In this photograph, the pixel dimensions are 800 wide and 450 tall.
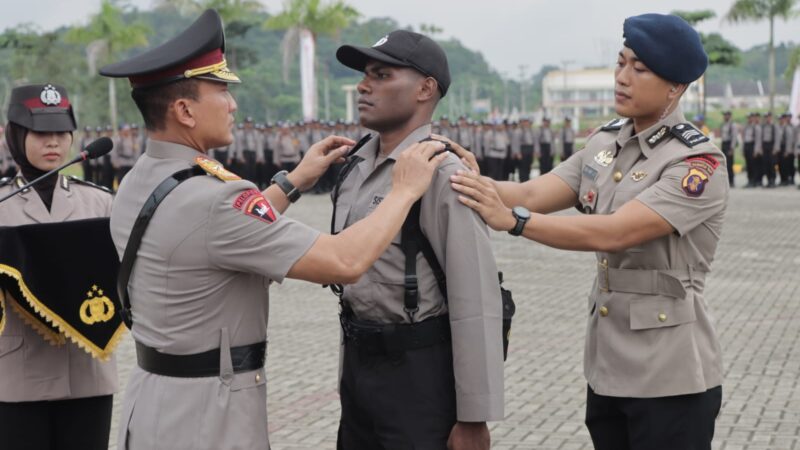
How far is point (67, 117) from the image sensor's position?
4.18 meters

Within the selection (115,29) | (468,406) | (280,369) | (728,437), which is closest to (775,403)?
(728,437)

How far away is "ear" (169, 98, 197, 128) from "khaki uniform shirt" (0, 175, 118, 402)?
1.17 metres

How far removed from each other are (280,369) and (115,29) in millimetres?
38428

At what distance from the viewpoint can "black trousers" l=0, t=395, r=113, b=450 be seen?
3865mm

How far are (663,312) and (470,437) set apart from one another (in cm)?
72

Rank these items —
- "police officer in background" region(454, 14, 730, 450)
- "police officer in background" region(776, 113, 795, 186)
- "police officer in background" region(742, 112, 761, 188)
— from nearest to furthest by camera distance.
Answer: "police officer in background" region(454, 14, 730, 450), "police officer in background" region(776, 113, 795, 186), "police officer in background" region(742, 112, 761, 188)

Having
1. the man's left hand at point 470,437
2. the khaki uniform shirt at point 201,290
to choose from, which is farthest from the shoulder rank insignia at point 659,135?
the khaki uniform shirt at point 201,290

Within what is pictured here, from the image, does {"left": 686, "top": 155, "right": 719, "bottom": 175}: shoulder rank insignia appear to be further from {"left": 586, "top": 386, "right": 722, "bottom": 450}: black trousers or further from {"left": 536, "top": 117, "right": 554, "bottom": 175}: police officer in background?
{"left": 536, "top": 117, "right": 554, "bottom": 175}: police officer in background

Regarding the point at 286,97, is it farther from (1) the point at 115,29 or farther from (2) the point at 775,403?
(2) the point at 775,403

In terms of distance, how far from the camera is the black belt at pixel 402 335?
3.15m

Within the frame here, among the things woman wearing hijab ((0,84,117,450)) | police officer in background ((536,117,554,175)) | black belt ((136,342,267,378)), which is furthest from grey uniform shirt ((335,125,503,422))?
police officer in background ((536,117,554,175))

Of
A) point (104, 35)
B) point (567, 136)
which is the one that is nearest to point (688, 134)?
point (567, 136)

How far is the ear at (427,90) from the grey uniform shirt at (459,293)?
0.24 meters

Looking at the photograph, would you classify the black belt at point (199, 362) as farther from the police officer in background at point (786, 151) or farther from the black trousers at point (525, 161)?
the black trousers at point (525, 161)
